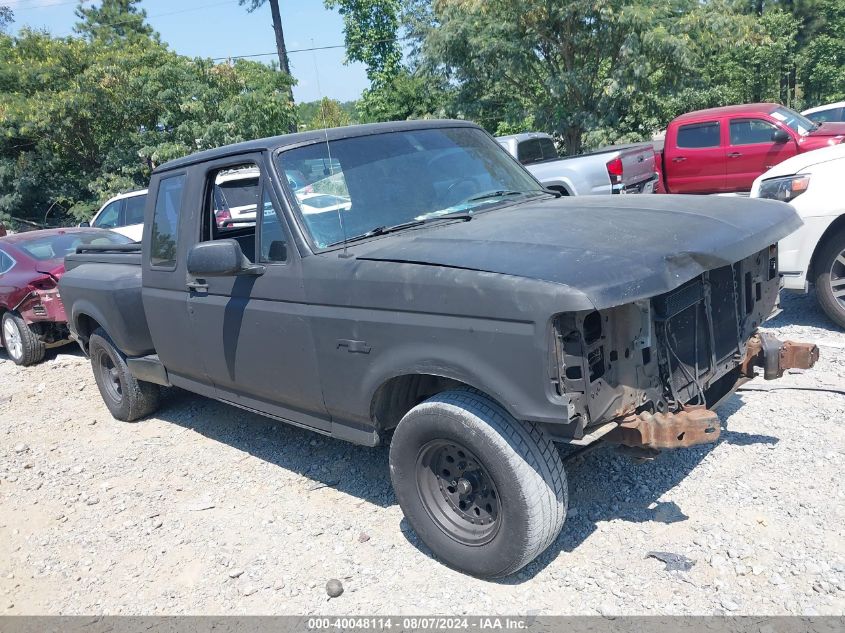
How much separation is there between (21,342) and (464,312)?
25.4 ft

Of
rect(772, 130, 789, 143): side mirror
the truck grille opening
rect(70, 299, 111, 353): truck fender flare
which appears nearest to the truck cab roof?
rect(70, 299, 111, 353): truck fender flare

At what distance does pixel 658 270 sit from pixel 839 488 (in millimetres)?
1773

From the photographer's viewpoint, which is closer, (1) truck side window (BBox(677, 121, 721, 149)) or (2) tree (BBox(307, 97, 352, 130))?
(2) tree (BBox(307, 97, 352, 130))

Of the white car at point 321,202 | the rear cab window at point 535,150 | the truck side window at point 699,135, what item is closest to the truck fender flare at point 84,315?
the white car at point 321,202

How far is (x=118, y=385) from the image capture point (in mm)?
6363

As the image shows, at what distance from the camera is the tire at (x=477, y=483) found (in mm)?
3098

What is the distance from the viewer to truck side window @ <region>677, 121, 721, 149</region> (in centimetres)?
1334

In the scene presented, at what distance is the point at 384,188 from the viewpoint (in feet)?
13.3

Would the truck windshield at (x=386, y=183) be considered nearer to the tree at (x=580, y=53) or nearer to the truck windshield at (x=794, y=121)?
the truck windshield at (x=794, y=121)

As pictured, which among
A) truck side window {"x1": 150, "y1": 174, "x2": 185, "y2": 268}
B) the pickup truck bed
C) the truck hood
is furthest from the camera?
the pickup truck bed

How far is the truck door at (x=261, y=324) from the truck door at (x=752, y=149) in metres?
10.6

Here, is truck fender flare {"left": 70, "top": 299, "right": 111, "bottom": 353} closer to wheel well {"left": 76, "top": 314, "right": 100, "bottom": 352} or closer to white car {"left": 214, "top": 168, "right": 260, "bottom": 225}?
wheel well {"left": 76, "top": 314, "right": 100, "bottom": 352}

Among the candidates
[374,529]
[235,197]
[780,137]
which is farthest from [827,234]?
Result: [780,137]

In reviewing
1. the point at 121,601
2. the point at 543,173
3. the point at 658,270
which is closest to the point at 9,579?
the point at 121,601
